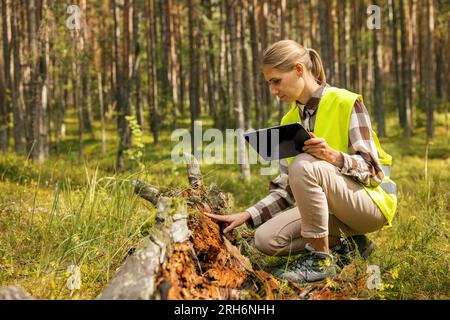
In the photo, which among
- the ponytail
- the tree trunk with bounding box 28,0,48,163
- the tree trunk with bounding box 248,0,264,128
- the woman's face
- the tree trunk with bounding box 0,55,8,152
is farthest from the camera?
the tree trunk with bounding box 248,0,264,128

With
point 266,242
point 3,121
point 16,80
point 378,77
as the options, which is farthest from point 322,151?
point 3,121

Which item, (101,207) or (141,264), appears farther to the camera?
(101,207)

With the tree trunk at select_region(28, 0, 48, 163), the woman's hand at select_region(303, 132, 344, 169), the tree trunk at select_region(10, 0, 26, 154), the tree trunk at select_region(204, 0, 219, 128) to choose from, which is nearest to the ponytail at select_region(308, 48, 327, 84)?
the woman's hand at select_region(303, 132, 344, 169)

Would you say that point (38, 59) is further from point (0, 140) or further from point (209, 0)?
point (209, 0)

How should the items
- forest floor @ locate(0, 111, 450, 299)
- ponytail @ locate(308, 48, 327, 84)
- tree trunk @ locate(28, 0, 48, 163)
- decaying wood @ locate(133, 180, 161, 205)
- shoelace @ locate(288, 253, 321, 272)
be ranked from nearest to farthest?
forest floor @ locate(0, 111, 450, 299)
shoelace @ locate(288, 253, 321, 272)
ponytail @ locate(308, 48, 327, 84)
decaying wood @ locate(133, 180, 161, 205)
tree trunk @ locate(28, 0, 48, 163)

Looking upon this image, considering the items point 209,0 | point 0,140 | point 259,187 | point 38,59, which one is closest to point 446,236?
point 259,187

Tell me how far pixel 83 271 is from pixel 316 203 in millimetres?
1415

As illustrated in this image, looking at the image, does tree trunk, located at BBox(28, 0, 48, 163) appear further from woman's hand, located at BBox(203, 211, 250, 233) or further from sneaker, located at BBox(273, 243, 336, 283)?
sneaker, located at BBox(273, 243, 336, 283)

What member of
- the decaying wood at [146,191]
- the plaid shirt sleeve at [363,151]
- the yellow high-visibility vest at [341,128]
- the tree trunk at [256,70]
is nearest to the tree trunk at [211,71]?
the tree trunk at [256,70]

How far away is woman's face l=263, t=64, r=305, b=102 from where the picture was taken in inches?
127

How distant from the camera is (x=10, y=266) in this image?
3102 mm

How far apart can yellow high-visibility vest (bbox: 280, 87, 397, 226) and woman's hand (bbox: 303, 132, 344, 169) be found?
0.21 meters

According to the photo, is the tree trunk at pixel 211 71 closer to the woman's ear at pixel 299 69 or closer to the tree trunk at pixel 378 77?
the tree trunk at pixel 378 77

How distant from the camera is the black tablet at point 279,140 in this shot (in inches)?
118
